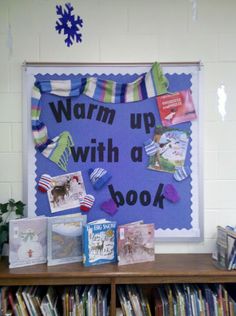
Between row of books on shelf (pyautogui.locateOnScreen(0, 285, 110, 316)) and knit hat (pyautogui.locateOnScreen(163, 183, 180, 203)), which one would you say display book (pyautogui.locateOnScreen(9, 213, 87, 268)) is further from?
knit hat (pyautogui.locateOnScreen(163, 183, 180, 203))

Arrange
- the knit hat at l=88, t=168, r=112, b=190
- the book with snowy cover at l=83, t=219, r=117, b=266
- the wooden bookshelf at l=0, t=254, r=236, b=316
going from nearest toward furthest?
the wooden bookshelf at l=0, t=254, r=236, b=316
the book with snowy cover at l=83, t=219, r=117, b=266
the knit hat at l=88, t=168, r=112, b=190

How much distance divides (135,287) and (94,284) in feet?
0.80

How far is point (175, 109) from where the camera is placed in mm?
1784

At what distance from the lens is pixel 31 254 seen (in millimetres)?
1609

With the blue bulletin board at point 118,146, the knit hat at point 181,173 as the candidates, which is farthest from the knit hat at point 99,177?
the knit hat at point 181,173

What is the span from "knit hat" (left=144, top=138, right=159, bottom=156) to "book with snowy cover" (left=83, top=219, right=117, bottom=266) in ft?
1.54

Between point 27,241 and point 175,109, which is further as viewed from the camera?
point 175,109

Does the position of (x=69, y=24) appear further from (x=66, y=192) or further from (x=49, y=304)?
(x=49, y=304)

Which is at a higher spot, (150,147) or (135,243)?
(150,147)

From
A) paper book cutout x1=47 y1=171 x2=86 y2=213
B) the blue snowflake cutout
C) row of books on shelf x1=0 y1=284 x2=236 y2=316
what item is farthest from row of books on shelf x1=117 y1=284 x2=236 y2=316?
the blue snowflake cutout

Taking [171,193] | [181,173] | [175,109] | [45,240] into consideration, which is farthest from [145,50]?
[45,240]

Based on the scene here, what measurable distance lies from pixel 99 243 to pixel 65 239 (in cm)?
19

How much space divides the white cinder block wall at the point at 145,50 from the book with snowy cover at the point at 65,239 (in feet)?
1.18

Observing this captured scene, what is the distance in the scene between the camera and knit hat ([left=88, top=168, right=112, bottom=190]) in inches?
69.4
